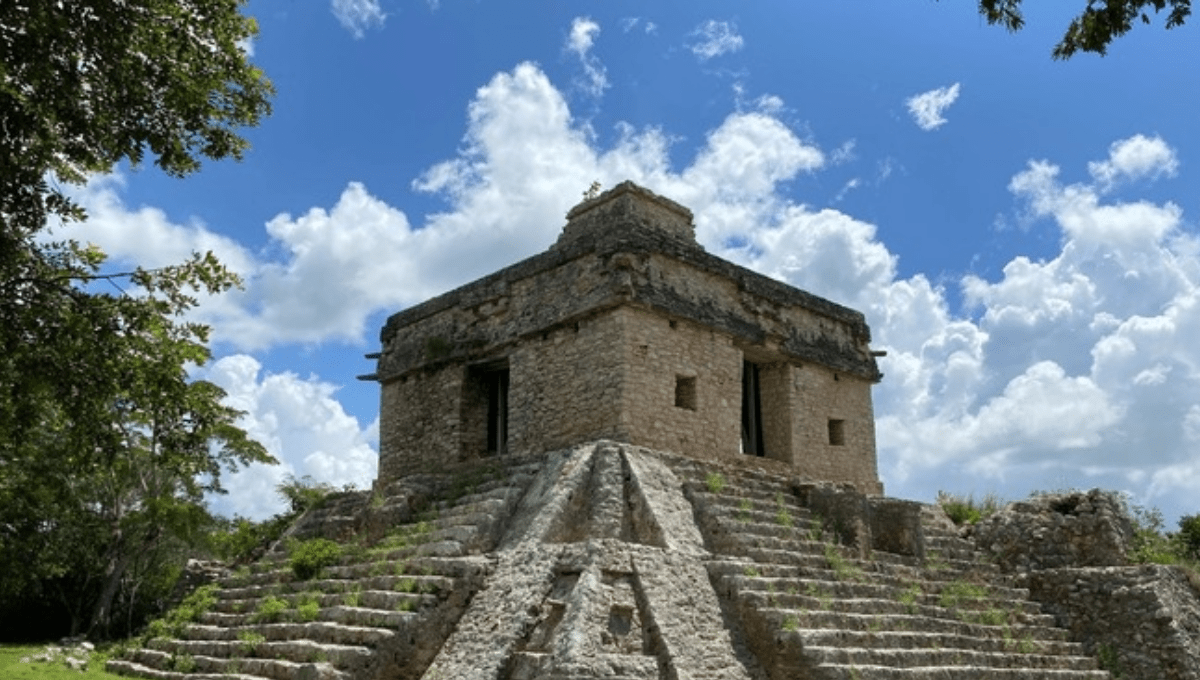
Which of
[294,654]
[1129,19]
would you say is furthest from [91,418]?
[1129,19]

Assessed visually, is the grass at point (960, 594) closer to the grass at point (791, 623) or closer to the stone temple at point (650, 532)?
the stone temple at point (650, 532)

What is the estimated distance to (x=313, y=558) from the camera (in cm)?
1179

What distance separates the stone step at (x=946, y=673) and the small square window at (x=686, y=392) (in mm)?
5343

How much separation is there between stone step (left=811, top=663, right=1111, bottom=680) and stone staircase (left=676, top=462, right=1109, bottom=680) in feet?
0.04

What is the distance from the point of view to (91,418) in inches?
348

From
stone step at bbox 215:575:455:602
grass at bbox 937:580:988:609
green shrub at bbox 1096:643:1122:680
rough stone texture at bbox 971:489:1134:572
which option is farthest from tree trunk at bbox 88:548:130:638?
green shrub at bbox 1096:643:1122:680

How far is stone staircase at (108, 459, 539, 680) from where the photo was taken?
916 centimetres

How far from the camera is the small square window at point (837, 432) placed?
15.8 m

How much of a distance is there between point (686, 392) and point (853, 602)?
4.61 metres

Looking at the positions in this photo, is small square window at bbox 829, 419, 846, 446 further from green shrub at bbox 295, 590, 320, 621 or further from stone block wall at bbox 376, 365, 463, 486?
green shrub at bbox 295, 590, 320, 621

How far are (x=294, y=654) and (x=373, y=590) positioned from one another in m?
1.07

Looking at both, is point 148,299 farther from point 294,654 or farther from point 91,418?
point 294,654

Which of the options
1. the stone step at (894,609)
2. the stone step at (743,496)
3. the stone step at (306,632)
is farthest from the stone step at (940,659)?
the stone step at (306,632)

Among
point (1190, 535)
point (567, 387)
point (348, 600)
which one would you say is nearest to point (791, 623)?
point (348, 600)
